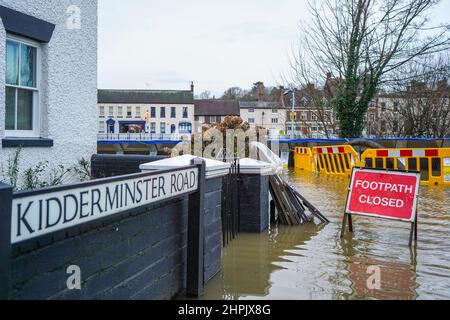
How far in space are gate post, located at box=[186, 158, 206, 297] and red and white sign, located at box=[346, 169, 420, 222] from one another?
342cm

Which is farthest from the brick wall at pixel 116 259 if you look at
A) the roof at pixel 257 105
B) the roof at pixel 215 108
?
the roof at pixel 257 105

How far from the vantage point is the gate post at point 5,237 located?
2035 mm

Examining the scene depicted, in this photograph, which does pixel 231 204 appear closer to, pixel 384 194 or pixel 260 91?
pixel 384 194

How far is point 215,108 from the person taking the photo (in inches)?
3501

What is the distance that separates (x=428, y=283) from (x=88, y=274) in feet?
11.5

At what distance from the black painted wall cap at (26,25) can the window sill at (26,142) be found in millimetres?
1414

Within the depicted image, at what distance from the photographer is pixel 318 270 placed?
5215mm

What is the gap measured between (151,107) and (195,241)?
77.1 m

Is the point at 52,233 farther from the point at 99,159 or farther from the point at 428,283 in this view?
the point at 99,159

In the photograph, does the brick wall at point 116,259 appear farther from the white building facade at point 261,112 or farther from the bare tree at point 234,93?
the bare tree at point 234,93

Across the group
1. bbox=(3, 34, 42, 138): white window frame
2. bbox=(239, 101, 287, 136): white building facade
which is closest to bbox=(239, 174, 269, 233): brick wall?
bbox=(3, 34, 42, 138): white window frame

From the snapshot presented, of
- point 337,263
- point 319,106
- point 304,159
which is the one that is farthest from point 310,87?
point 337,263

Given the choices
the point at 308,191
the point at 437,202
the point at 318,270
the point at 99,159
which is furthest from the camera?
the point at 308,191
